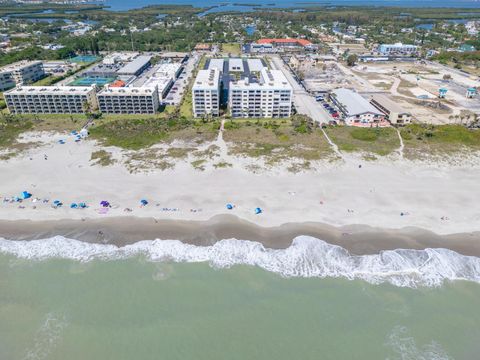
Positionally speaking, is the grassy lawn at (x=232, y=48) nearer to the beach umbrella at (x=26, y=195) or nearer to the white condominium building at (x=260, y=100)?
the white condominium building at (x=260, y=100)

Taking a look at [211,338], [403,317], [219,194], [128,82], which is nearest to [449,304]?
[403,317]

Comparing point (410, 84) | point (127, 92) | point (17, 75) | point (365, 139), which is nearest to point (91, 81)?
point (17, 75)

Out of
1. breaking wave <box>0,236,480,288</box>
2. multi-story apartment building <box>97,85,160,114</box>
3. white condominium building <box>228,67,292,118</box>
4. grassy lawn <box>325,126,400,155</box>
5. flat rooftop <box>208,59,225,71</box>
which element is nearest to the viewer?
breaking wave <box>0,236,480,288</box>

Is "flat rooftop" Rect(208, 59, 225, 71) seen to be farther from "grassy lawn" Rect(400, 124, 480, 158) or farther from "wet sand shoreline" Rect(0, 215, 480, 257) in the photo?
"wet sand shoreline" Rect(0, 215, 480, 257)

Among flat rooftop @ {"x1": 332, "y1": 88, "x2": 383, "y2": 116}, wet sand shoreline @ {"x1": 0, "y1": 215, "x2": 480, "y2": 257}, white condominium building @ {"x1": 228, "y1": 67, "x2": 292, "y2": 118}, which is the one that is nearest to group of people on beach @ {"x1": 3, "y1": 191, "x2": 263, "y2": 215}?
wet sand shoreline @ {"x1": 0, "y1": 215, "x2": 480, "y2": 257}

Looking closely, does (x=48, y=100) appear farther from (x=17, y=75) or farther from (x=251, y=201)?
(x=251, y=201)

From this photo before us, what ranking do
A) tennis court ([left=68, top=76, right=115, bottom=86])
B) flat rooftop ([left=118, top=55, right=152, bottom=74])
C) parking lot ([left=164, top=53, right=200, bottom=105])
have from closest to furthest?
parking lot ([left=164, top=53, right=200, bottom=105])
tennis court ([left=68, top=76, right=115, bottom=86])
flat rooftop ([left=118, top=55, right=152, bottom=74])

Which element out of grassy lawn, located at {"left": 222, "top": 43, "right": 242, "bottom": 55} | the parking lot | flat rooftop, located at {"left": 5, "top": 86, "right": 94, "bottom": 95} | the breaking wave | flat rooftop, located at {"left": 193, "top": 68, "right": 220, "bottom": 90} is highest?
flat rooftop, located at {"left": 193, "top": 68, "right": 220, "bottom": 90}

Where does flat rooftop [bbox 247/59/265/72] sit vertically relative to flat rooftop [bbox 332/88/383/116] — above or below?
below
